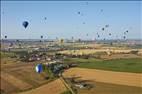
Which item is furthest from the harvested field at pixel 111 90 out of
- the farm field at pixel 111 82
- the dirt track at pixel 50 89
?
the dirt track at pixel 50 89

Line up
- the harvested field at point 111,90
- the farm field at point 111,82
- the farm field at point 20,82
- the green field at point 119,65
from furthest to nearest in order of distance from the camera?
the green field at point 119,65 < the farm field at point 20,82 < the farm field at point 111,82 < the harvested field at point 111,90

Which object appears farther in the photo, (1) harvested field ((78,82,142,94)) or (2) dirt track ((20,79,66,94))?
(2) dirt track ((20,79,66,94))

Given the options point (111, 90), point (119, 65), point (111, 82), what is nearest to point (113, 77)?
point (111, 82)

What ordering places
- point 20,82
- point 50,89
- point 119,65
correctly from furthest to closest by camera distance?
point 119,65, point 20,82, point 50,89

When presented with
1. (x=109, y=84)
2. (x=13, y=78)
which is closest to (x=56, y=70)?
(x=13, y=78)

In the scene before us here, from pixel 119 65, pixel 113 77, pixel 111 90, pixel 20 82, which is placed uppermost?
pixel 119 65

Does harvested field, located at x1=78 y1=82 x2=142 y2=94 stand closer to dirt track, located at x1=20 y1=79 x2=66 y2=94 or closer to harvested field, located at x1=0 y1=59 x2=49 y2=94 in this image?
dirt track, located at x1=20 y1=79 x2=66 y2=94

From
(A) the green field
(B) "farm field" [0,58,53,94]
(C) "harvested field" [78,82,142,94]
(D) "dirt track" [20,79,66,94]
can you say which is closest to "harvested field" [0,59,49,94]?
(B) "farm field" [0,58,53,94]

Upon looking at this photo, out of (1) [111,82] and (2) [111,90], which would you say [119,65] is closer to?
(1) [111,82]

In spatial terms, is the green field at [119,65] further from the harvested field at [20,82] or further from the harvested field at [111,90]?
the harvested field at [20,82]

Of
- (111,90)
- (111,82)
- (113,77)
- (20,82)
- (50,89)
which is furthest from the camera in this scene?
(113,77)

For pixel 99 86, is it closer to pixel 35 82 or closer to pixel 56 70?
pixel 35 82
